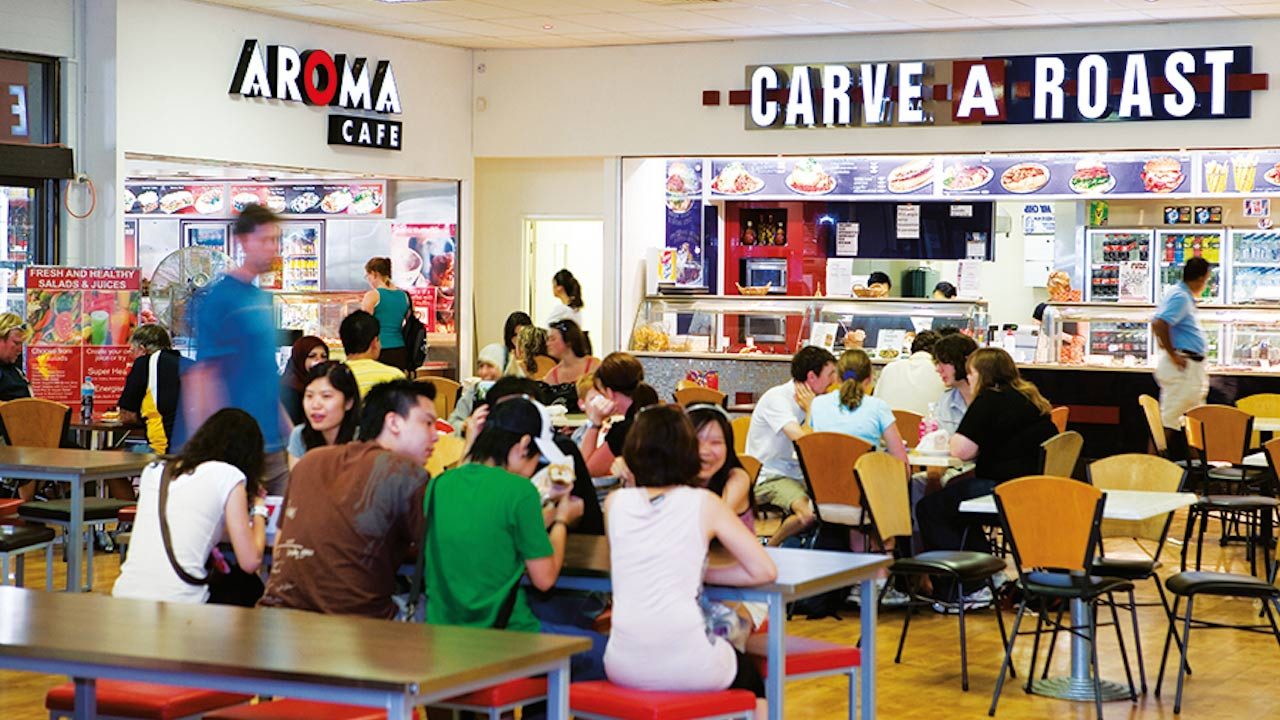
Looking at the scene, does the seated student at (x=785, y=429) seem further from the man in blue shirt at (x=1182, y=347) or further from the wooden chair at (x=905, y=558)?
the man in blue shirt at (x=1182, y=347)

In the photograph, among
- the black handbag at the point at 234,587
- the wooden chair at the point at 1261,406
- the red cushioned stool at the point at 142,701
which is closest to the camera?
the red cushioned stool at the point at 142,701

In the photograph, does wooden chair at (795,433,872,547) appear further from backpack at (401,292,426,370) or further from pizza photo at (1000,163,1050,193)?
pizza photo at (1000,163,1050,193)

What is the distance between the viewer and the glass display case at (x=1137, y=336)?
1265 centimetres

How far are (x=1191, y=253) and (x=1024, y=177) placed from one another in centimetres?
148

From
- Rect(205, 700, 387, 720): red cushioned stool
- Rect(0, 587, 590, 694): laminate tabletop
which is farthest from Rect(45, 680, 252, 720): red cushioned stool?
Rect(0, 587, 590, 694): laminate tabletop

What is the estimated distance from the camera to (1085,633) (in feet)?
21.7

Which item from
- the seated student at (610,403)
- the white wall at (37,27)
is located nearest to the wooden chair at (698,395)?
the seated student at (610,403)

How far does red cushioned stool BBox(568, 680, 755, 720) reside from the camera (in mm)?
4270

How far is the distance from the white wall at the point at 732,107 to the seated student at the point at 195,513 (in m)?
9.06

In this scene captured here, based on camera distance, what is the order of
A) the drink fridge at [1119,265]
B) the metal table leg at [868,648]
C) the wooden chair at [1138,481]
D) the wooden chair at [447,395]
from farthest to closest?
the drink fridge at [1119,265] → the wooden chair at [447,395] → the wooden chair at [1138,481] → the metal table leg at [868,648]

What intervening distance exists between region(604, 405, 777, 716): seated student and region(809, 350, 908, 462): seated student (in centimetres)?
364

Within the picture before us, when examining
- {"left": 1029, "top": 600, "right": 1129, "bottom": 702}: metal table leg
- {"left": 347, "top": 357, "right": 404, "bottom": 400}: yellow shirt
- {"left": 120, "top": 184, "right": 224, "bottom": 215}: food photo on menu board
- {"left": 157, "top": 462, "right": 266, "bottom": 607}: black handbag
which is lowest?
{"left": 1029, "top": 600, "right": 1129, "bottom": 702}: metal table leg

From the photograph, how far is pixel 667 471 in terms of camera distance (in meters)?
4.55

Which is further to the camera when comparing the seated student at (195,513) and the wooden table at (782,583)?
the seated student at (195,513)
